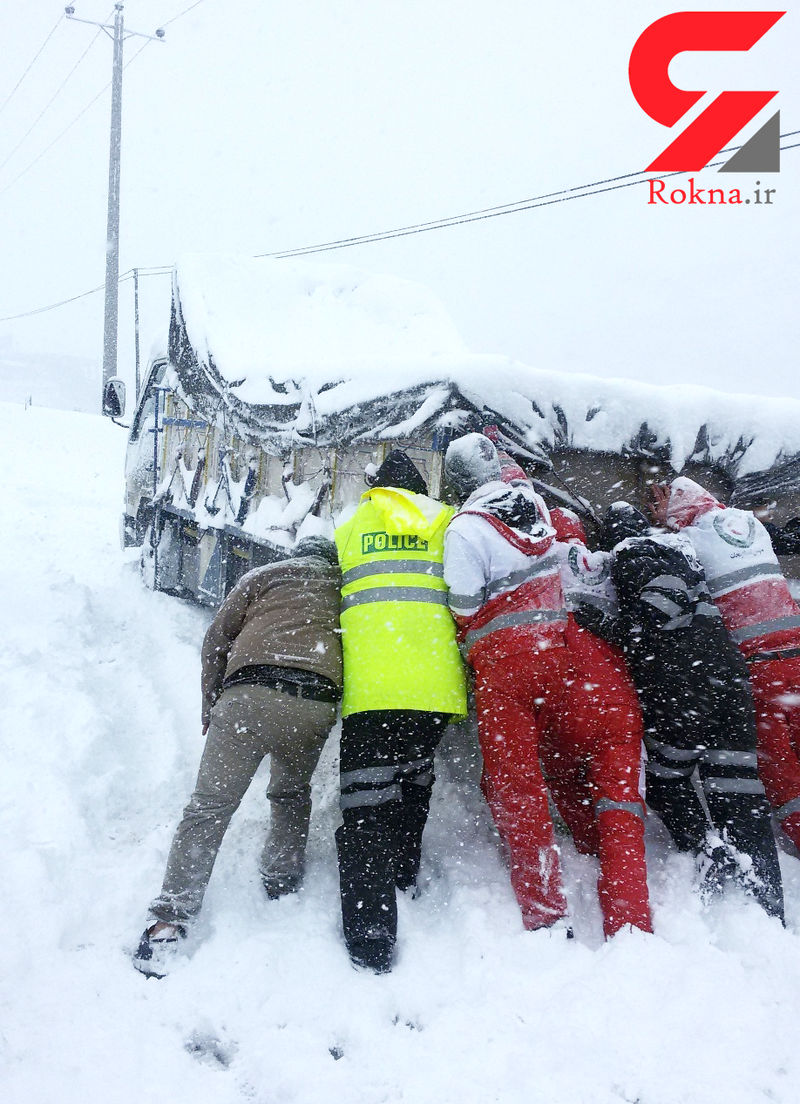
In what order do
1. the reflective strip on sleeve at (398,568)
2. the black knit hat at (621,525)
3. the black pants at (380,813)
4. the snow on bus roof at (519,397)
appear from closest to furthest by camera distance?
the black pants at (380,813), the reflective strip on sleeve at (398,568), the black knit hat at (621,525), the snow on bus roof at (519,397)

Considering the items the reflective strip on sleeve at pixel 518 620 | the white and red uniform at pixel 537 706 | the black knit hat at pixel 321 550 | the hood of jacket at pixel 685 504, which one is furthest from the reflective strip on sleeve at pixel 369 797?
the hood of jacket at pixel 685 504

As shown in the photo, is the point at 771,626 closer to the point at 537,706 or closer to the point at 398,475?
the point at 537,706

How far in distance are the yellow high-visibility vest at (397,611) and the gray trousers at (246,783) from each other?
23cm

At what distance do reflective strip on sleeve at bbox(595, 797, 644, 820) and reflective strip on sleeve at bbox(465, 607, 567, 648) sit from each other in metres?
0.69

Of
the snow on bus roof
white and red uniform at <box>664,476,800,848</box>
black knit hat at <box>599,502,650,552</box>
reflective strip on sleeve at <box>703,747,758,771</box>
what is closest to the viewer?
reflective strip on sleeve at <box>703,747,758,771</box>

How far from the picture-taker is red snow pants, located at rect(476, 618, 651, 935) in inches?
101

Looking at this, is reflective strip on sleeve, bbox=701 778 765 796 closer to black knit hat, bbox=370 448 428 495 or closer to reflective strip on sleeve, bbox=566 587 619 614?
reflective strip on sleeve, bbox=566 587 619 614

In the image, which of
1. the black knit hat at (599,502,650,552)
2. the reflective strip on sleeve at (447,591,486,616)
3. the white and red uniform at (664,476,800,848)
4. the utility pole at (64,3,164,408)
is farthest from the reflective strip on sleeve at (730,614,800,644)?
the utility pole at (64,3,164,408)

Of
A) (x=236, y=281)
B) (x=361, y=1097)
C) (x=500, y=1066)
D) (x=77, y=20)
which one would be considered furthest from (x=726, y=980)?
(x=77, y=20)

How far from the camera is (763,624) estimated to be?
3209 mm

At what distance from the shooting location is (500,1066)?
206cm

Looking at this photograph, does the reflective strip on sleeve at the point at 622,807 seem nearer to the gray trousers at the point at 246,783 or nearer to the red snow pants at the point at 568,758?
the red snow pants at the point at 568,758

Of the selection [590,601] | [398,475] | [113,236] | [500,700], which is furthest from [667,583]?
[113,236]

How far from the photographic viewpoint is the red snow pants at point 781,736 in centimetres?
305
